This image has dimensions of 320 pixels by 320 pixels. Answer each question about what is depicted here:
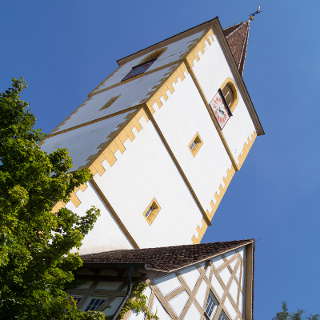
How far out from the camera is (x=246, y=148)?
20.2 metres

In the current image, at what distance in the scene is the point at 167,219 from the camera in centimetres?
1468

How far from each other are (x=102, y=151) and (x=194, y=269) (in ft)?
14.3

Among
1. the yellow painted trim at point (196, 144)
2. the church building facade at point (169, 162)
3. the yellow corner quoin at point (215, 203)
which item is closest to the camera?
the church building facade at point (169, 162)

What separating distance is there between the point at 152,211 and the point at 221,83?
7.35 meters

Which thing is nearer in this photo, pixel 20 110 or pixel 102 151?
pixel 20 110

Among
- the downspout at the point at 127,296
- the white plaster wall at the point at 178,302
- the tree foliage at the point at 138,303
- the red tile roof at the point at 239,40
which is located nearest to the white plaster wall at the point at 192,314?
the white plaster wall at the point at 178,302

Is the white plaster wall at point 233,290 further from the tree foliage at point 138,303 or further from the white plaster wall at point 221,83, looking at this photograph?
the white plaster wall at point 221,83

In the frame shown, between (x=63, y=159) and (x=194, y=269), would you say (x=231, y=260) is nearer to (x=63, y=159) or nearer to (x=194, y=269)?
(x=194, y=269)

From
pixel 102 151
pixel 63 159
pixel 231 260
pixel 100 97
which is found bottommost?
pixel 63 159

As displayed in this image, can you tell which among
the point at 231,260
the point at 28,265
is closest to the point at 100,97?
the point at 231,260

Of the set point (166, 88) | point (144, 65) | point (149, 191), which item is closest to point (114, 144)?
point (149, 191)

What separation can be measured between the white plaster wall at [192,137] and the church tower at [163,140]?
0.04 m

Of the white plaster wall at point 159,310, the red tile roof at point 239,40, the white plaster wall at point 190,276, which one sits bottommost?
the white plaster wall at point 159,310

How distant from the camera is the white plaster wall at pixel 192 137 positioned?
15336 millimetres
